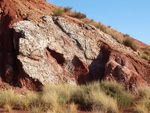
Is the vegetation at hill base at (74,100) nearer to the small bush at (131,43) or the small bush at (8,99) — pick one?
the small bush at (8,99)

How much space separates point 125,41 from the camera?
493 inches

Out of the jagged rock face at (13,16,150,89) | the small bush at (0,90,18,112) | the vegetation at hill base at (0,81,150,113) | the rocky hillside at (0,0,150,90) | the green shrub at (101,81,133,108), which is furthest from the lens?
the jagged rock face at (13,16,150,89)

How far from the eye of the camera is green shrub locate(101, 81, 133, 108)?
208 inches

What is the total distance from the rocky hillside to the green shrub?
111 cm

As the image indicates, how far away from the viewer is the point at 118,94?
566cm

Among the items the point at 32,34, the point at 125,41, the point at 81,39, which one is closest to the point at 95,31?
the point at 81,39

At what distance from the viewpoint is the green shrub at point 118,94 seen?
528 centimetres

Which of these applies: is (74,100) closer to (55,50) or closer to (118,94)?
(118,94)

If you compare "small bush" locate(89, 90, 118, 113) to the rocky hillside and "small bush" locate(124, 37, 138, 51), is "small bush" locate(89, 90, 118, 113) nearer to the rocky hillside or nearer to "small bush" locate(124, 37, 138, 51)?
the rocky hillside

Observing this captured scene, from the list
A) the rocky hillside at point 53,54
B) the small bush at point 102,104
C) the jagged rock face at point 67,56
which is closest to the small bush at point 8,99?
the rocky hillside at point 53,54

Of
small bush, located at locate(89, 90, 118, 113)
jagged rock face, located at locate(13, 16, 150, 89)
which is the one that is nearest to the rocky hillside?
jagged rock face, located at locate(13, 16, 150, 89)

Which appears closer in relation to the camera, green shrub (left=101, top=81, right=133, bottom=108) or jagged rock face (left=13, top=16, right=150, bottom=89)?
green shrub (left=101, top=81, right=133, bottom=108)

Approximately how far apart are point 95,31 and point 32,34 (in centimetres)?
463

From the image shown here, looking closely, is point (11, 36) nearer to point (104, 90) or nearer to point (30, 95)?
point (30, 95)
